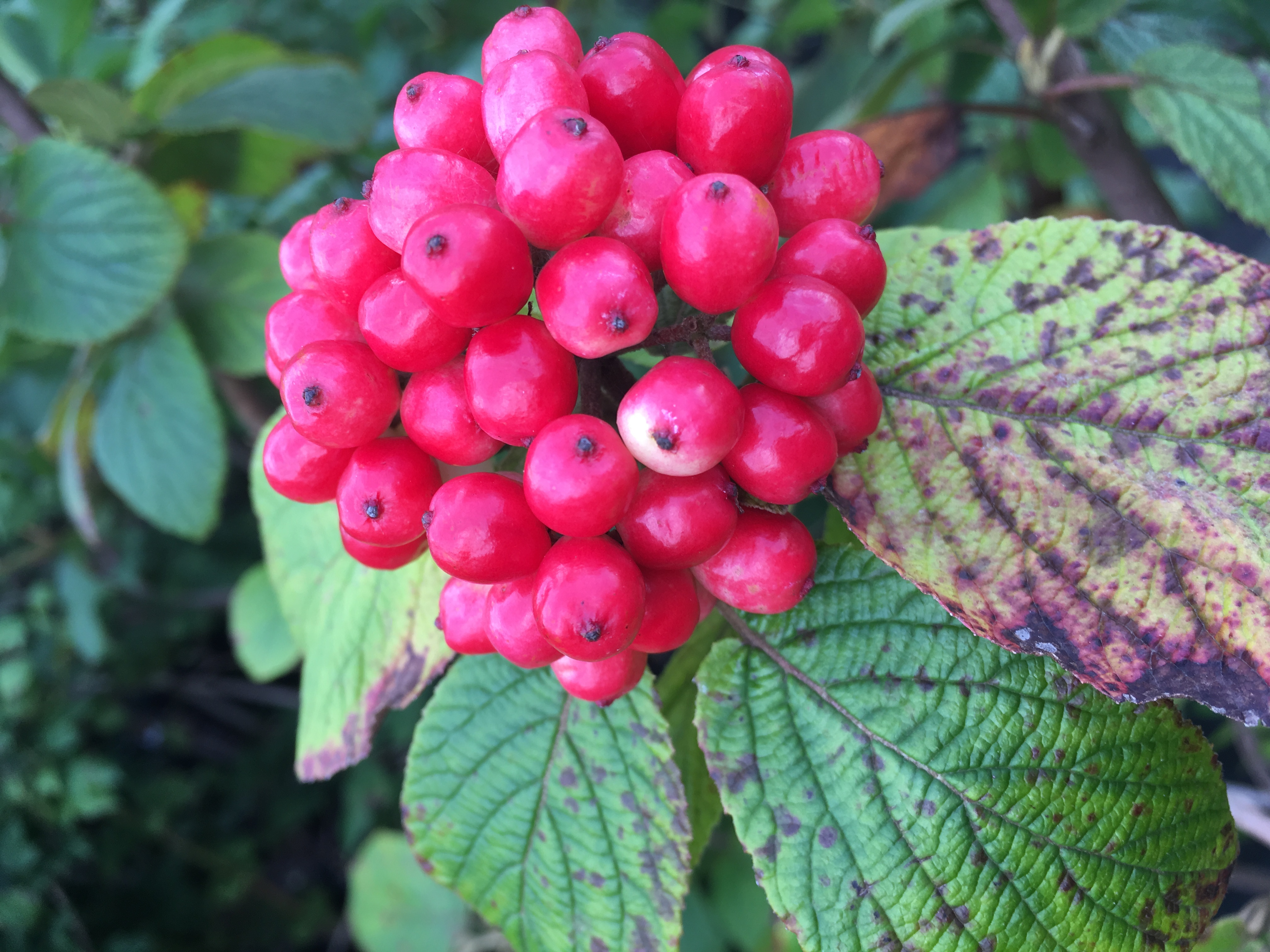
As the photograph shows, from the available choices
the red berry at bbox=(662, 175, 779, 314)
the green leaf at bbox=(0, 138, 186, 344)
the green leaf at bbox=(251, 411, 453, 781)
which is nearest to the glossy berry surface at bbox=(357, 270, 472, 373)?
the red berry at bbox=(662, 175, 779, 314)

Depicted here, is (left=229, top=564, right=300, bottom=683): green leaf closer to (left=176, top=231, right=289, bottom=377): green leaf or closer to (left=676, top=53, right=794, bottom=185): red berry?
(left=176, top=231, right=289, bottom=377): green leaf

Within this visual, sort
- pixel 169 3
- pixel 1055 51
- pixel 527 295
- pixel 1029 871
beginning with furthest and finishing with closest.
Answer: pixel 169 3, pixel 1055 51, pixel 1029 871, pixel 527 295

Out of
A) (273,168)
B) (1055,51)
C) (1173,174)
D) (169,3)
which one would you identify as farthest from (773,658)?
(1173,174)

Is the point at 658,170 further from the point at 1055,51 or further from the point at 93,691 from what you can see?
the point at 93,691

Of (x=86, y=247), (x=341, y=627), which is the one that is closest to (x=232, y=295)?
(x=86, y=247)

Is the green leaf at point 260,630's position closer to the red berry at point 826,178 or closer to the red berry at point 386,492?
the red berry at point 386,492

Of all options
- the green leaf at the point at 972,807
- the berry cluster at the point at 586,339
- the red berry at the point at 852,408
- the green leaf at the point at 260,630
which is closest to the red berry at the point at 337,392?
the berry cluster at the point at 586,339
